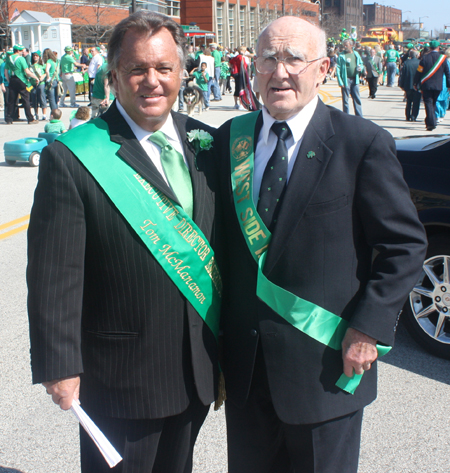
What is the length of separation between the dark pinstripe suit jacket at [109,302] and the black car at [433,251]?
2043mm

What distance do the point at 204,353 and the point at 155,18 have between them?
43.8 inches

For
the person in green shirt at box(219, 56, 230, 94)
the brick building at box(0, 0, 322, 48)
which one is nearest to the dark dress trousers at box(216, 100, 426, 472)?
the person in green shirt at box(219, 56, 230, 94)

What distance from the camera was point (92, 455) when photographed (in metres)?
1.88

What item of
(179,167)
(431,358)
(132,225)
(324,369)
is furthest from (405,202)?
(431,358)

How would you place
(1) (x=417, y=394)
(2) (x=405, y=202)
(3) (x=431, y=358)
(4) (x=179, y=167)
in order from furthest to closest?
(3) (x=431, y=358) < (1) (x=417, y=394) < (4) (x=179, y=167) < (2) (x=405, y=202)

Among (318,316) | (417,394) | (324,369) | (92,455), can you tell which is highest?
(318,316)

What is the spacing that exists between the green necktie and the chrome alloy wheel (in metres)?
2.21

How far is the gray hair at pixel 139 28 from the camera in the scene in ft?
5.83

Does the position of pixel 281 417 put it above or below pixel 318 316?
below

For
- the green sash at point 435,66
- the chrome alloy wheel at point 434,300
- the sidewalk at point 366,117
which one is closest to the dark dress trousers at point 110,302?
the chrome alloy wheel at point 434,300

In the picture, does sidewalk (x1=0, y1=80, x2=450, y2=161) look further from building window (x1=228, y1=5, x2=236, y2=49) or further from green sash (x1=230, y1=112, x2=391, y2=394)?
building window (x1=228, y1=5, x2=236, y2=49)

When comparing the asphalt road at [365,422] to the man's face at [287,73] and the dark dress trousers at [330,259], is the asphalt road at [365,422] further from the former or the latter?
the man's face at [287,73]

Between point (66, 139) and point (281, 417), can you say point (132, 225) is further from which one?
point (281, 417)

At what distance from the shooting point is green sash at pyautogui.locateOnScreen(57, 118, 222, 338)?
174 centimetres
